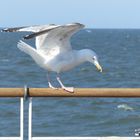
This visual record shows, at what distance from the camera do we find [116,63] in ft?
165

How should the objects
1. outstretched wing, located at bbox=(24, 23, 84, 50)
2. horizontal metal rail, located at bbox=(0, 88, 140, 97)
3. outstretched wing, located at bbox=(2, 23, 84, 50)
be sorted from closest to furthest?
1. horizontal metal rail, located at bbox=(0, 88, 140, 97)
2. outstretched wing, located at bbox=(2, 23, 84, 50)
3. outstretched wing, located at bbox=(24, 23, 84, 50)

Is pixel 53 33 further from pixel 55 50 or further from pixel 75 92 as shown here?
pixel 75 92

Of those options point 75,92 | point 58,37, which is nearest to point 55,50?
point 58,37

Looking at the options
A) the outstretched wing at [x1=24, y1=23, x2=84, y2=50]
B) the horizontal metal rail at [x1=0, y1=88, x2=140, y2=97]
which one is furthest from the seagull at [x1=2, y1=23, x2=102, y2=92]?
the horizontal metal rail at [x1=0, y1=88, x2=140, y2=97]

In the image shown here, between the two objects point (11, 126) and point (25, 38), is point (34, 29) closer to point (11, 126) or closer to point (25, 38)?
point (25, 38)

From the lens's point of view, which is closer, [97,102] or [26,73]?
[97,102]

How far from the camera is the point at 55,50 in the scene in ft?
18.7

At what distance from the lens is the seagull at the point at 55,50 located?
17.7 feet

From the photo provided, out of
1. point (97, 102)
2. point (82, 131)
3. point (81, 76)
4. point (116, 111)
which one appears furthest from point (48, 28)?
point (81, 76)

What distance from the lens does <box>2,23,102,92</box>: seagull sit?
5.39 metres

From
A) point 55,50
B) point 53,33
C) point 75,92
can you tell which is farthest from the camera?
point 55,50

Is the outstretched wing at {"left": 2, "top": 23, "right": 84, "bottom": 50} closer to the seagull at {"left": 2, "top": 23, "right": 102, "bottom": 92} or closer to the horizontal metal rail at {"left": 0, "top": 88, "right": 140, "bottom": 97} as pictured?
the seagull at {"left": 2, "top": 23, "right": 102, "bottom": 92}

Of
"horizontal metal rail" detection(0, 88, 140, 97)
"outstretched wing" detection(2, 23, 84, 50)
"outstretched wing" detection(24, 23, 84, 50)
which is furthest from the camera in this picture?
"outstretched wing" detection(24, 23, 84, 50)

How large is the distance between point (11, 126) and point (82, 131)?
1.93 m
